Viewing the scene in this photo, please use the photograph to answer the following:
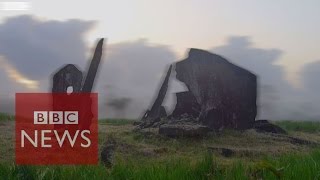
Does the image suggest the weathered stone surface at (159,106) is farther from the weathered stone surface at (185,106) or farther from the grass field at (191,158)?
the grass field at (191,158)

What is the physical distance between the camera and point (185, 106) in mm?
19344

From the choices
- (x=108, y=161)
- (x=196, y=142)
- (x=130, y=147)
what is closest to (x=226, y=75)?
(x=196, y=142)

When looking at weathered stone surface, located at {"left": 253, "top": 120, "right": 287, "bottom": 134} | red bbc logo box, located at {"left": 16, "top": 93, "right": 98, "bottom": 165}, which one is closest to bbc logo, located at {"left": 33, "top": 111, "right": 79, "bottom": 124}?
red bbc logo box, located at {"left": 16, "top": 93, "right": 98, "bottom": 165}

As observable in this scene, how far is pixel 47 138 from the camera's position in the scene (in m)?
15.9

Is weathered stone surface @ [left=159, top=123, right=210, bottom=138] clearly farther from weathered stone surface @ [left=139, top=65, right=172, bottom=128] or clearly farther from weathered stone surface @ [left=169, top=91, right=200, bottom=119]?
weathered stone surface @ [left=139, top=65, right=172, bottom=128]

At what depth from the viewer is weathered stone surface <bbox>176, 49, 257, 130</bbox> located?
57.2 feet

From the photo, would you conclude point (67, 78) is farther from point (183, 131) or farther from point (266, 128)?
point (266, 128)

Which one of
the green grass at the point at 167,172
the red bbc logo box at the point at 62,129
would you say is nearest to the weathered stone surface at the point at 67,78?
the red bbc logo box at the point at 62,129

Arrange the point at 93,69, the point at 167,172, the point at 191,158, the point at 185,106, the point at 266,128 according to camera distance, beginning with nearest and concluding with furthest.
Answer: the point at 167,172 < the point at 191,158 < the point at 93,69 < the point at 266,128 < the point at 185,106

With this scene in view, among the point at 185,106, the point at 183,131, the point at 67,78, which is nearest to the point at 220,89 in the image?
the point at 185,106

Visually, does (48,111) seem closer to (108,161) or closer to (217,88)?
(217,88)

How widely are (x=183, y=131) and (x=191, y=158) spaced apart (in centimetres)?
322

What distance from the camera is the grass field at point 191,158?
22.4 ft

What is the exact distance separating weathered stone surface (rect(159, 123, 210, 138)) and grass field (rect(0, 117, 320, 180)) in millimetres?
202
